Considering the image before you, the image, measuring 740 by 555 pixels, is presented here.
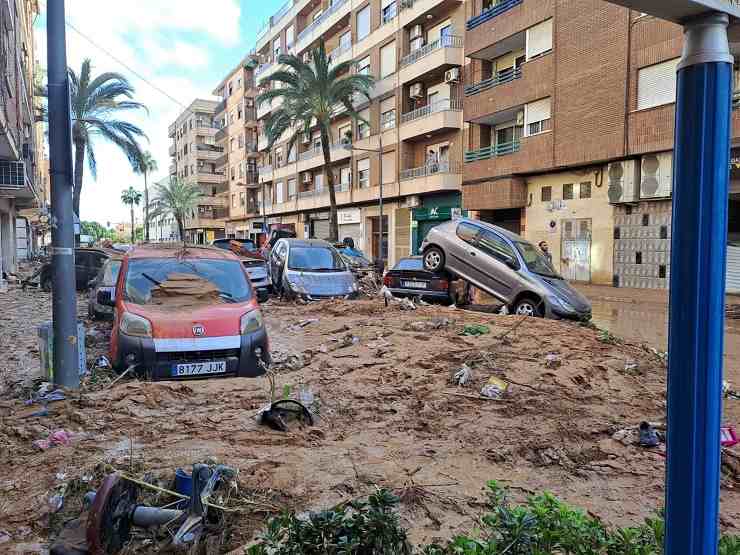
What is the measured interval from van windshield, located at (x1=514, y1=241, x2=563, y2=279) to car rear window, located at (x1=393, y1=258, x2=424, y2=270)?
298 centimetres

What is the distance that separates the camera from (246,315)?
684cm

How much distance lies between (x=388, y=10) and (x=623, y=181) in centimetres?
2055

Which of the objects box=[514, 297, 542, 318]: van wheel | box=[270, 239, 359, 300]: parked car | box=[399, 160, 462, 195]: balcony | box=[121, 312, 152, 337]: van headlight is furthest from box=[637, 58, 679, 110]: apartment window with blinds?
box=[121, 312, 152, 337]: van headlight

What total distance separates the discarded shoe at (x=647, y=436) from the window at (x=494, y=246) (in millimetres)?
7480

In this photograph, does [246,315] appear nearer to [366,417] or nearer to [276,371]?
[276,371]

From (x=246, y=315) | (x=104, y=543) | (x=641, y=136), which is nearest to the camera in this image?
(x=104, y=543)

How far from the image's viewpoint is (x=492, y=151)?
26094 mm

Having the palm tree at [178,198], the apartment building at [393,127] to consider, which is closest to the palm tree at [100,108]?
the apartment building at [393,127]

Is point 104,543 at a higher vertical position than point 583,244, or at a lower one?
lower

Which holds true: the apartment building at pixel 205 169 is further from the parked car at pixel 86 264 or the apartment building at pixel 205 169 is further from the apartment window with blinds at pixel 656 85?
the apartment window with blinds at pixel 656 85

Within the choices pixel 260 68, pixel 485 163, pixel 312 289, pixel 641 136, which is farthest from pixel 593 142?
pixel 260 68

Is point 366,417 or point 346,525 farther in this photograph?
point 366,417

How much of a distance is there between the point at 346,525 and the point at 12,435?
3.73m

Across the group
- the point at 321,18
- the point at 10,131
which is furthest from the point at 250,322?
the point at 321,18
